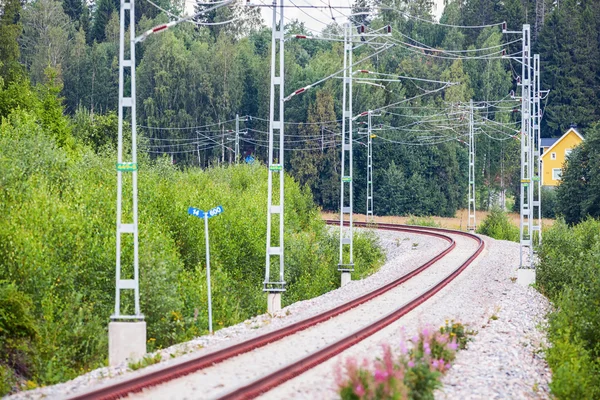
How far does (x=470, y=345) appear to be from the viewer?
64.0 ft

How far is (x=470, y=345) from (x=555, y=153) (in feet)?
292

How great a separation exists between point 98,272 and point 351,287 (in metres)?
9.47

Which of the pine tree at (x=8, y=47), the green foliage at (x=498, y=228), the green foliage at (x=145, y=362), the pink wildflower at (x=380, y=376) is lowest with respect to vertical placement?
the green foliage at (x=498, y=228)

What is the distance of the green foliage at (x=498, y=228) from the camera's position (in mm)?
61344

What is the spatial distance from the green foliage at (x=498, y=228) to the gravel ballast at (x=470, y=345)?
79.4ft

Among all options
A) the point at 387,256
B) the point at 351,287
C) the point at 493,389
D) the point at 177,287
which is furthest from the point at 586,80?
the point at 493,389

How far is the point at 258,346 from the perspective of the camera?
59.6 feet

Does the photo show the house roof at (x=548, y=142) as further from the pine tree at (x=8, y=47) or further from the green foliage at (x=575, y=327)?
the green foliage at (x=575, y=327)

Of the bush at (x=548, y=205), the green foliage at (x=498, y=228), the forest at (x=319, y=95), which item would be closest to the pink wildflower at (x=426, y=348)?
the green foliage at (x=498, y=228)

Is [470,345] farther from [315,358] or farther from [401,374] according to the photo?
[401,374]

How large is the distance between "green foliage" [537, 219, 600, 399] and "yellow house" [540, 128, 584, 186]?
7131 cm

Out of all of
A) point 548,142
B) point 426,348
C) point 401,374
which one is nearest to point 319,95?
point 548,142

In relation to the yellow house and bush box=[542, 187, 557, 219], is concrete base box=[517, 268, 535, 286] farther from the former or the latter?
the yellow house

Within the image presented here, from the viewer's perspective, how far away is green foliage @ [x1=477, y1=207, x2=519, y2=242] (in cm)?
6134
